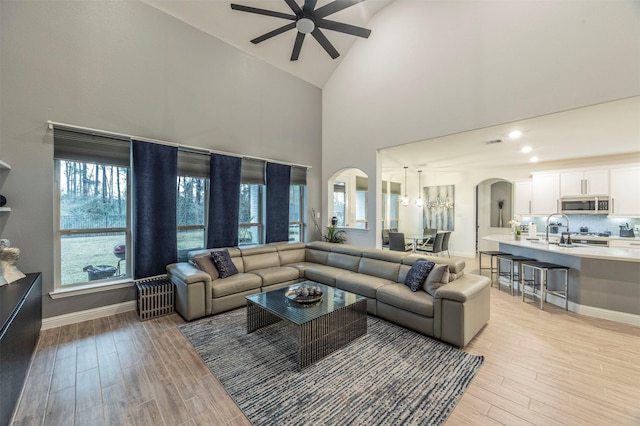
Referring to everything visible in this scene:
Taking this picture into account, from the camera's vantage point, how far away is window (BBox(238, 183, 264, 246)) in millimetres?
5215

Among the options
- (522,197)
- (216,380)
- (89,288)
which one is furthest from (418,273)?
(522,197)

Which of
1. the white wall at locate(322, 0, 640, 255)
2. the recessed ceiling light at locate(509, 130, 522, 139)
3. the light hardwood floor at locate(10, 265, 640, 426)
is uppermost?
the white wall at locate(322, 0, 640, 255)

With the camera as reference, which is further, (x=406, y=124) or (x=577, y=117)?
(x=406, y=124)

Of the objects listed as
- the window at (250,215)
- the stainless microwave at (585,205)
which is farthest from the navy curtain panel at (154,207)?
the stainless microwave at (585,205)

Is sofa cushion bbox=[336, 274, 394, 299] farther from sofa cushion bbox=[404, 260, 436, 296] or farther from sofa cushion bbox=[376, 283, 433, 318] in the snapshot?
sofa cushion bbox=[404, 260, 436, 296]

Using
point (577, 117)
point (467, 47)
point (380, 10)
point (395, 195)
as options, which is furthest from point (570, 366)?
point (395, 195)

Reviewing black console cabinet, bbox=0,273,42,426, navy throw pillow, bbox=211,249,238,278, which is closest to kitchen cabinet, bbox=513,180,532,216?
navy throw pillow, bbox=211,249,238,278

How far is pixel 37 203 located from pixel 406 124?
18.5ft

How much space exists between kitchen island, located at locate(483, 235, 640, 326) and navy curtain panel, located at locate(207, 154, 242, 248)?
533cm

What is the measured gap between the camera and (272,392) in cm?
208

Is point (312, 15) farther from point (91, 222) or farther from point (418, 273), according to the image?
point (91, 222)

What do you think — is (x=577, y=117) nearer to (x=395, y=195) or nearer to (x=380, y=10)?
(x=380, y=10)

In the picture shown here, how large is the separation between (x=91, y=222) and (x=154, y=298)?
1398mm

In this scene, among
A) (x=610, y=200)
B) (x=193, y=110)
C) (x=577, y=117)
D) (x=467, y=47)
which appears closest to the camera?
(x=577, y=117)
